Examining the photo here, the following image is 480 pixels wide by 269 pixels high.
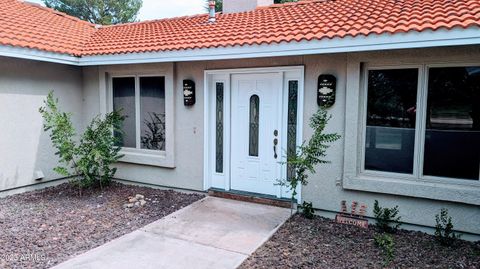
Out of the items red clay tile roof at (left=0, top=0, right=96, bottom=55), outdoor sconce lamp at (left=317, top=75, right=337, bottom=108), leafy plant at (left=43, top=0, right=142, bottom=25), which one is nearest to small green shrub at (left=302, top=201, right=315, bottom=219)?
outdoor sconce lamp at (left=317, top=75, right=337, bottom=108)

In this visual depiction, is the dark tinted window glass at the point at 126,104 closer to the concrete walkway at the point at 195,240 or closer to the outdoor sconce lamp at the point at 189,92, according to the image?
the outdoor sconce lamp at the point at 189,92

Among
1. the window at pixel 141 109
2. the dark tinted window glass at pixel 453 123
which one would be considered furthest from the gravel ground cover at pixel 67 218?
the dark tinted window glass at pixel 453 123

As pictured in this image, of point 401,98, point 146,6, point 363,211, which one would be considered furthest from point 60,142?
point 146,6

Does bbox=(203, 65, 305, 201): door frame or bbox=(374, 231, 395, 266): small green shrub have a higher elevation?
bbox=(203, 65, 305, 201): door frame

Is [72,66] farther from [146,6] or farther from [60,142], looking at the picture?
[146,6]

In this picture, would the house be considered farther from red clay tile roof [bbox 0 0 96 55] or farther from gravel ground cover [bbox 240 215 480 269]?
gravel ground cover [bbox 240 215 480 269]

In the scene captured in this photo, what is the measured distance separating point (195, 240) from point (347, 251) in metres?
2.31

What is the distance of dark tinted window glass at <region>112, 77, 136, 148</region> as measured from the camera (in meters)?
8.85

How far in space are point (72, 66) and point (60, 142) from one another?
2406mm

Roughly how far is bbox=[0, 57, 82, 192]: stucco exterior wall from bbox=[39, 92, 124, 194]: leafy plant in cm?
38

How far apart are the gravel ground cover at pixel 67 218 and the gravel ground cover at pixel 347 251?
8.11 feet

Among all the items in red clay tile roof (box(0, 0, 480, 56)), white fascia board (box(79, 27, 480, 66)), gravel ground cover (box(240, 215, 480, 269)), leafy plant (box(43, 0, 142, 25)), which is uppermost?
leafy plant (box(43, 0, 142, 25))

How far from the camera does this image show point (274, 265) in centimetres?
Answer: 467

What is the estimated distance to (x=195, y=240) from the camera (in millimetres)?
5480
